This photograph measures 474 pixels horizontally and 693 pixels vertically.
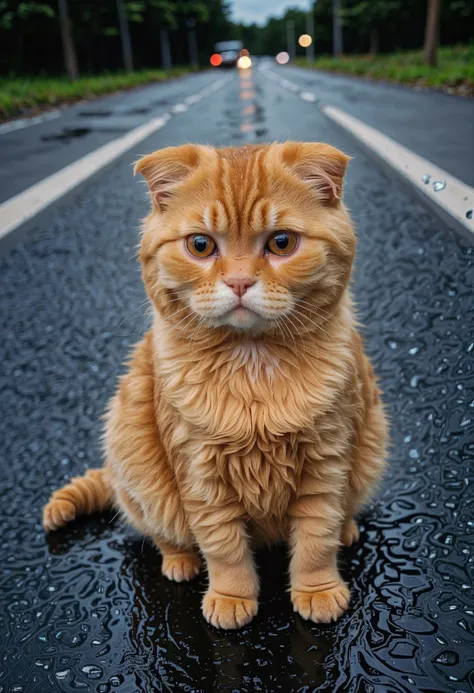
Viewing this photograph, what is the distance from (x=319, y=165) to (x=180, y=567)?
1404mm

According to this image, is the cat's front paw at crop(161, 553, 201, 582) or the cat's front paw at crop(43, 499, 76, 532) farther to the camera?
the cat's front paw at crop(43, 499, 76, 532)

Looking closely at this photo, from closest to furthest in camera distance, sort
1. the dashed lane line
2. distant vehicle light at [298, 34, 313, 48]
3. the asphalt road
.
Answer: the asphalt road → the dashed lane line → distant vehicle light at [298, 34, 313, 48]

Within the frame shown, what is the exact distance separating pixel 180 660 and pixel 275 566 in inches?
23.4

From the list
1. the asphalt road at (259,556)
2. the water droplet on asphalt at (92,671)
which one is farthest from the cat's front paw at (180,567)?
the water droplet on asphalt at (92,671)

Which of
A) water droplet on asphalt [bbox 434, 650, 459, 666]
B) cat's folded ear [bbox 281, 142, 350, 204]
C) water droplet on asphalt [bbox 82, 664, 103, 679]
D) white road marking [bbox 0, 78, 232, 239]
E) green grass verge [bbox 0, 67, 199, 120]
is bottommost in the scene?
water droplet on asphalt [bbox 82, 664, 103, 679]

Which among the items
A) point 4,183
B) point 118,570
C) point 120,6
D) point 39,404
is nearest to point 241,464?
point 118,570

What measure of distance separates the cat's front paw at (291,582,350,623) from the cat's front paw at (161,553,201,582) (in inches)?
15.8

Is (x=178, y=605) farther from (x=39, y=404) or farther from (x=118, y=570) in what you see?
(x=39, y=404)

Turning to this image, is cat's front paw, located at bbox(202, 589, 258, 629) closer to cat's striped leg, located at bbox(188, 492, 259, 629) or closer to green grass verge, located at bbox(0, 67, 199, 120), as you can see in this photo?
cat's striped leg, located at bbox(188, 492, 259, 629)

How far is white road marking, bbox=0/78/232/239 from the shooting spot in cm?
468

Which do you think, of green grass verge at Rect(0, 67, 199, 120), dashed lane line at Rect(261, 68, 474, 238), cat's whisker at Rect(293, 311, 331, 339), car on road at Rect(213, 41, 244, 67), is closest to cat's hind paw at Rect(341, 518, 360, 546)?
cat's whisker at Rect(293, 311, 331, 339)

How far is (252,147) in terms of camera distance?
212cm

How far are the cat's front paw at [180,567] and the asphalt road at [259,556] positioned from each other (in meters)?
0.04

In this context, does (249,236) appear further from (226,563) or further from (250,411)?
(226,563)
